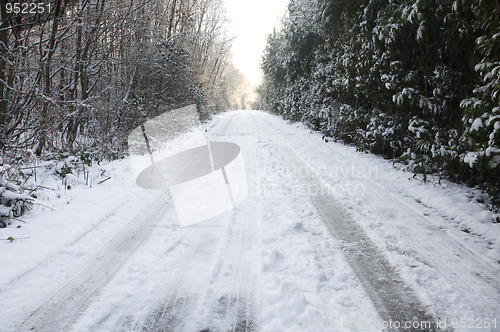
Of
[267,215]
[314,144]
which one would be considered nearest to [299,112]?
[314,144]

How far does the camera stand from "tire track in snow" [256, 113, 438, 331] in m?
2.04

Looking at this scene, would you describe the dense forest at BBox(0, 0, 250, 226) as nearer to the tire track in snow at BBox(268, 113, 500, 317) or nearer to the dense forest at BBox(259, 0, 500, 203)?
the tire track in snow at BBox(268, 113, 500, 317)

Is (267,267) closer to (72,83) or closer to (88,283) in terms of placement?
(88,283)

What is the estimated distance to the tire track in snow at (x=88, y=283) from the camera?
1963 millimetres

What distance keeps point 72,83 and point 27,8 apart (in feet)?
7.26

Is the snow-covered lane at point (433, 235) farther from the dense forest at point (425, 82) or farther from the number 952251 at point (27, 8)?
the number 952251 at point (27, 8)

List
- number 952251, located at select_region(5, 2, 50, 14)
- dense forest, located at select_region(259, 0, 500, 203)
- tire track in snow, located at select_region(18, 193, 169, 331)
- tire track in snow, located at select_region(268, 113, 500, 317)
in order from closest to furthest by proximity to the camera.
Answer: tire track in snow, located at select_region(18, 193, 169, 331) → tire track in snow, located at select_region(268, 113, 500, 317) → dense forest, located at select_region(259, 0, 500, 203) → number 952251, located at select_region(5, 2, 50, 14)

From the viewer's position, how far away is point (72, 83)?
23.4 feet

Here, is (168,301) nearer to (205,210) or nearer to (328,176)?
(205,210)

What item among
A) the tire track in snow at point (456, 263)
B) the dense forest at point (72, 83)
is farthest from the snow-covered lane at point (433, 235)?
→ the dense forest at point (72, 83)

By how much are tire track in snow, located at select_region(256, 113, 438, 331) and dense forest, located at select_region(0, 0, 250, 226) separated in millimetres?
4035

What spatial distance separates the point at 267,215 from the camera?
3768mm

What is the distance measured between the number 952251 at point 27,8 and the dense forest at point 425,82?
6693 millimetres

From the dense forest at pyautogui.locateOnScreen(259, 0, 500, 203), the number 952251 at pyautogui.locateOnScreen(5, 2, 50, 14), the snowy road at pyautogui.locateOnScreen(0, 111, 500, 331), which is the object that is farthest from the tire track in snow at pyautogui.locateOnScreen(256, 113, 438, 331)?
the number 952251 at pyautogui.locateOnScreen(5, 2, 50, 14)
